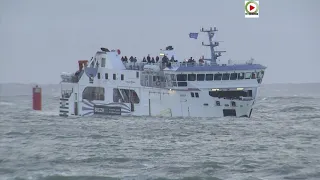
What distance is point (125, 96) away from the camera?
65.1 m

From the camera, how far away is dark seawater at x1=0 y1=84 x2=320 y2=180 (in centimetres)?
2934

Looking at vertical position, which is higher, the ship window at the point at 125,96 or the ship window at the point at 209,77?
the ship window at the point at 209,77

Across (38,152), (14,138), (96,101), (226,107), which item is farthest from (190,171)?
(96,101)

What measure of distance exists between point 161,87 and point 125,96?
5.02m

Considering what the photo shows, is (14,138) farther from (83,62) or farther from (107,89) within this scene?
(83,62)

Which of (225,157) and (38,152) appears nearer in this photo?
(225,157)

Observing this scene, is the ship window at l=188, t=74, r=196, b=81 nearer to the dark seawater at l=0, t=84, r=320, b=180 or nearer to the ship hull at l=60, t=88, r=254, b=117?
the ship hull at l=60, t=88, r=254, b=117

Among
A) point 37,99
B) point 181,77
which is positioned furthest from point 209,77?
point 37,99

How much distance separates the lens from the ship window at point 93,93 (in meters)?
66.8

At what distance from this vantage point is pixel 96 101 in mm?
67062

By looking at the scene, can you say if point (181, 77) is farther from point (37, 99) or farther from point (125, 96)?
point (37, 99)

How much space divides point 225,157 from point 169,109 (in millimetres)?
27372

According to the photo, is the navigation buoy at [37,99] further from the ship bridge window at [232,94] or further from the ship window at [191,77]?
the ship bridge window at [232,94]

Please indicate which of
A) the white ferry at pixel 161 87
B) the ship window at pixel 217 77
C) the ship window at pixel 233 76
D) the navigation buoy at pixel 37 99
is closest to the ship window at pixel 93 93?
the white ferry at pixel 161 87
